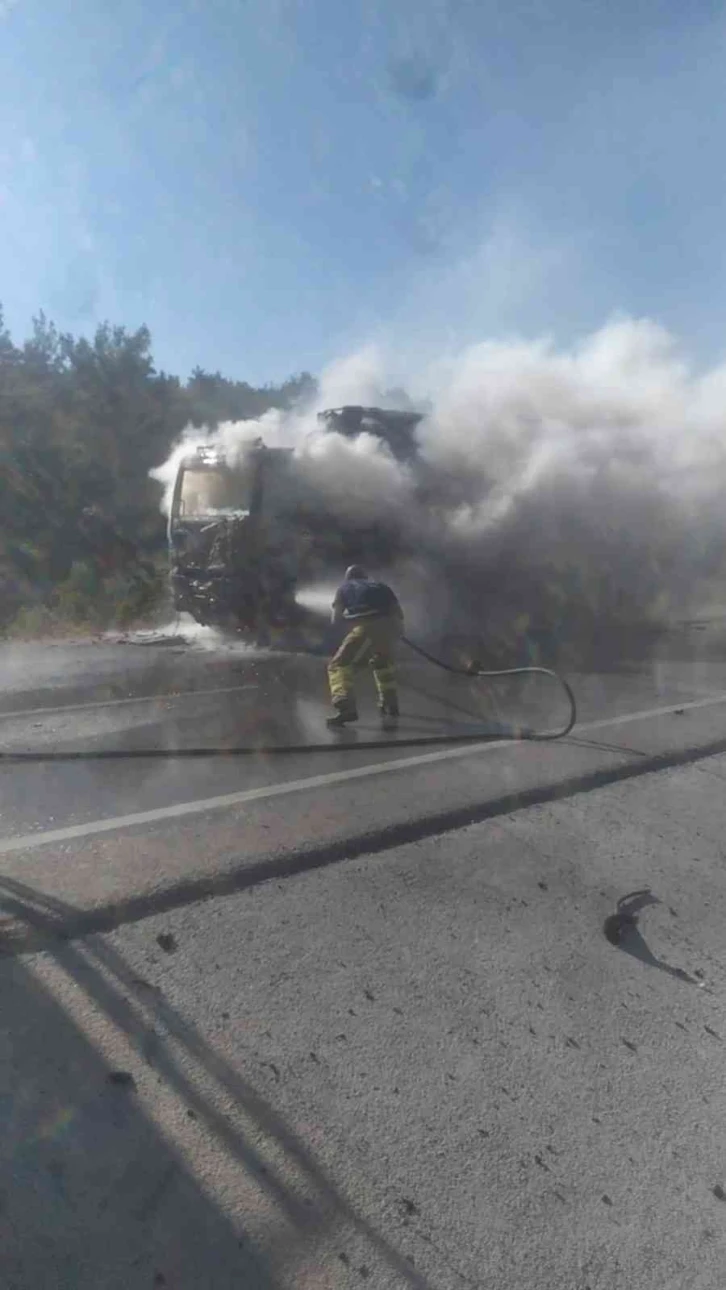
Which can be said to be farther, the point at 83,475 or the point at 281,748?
the point at 83,475

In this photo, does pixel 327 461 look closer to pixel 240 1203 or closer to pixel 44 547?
pixel 240 1203

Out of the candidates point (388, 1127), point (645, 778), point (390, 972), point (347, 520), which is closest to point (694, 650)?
point (347, 520)

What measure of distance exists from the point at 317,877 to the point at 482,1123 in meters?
1.76

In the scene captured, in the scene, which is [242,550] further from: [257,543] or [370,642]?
[370,642]

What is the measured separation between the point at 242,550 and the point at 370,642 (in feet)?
17.9

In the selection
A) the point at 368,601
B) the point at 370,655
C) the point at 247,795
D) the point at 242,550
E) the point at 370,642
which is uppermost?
the point at 242,550

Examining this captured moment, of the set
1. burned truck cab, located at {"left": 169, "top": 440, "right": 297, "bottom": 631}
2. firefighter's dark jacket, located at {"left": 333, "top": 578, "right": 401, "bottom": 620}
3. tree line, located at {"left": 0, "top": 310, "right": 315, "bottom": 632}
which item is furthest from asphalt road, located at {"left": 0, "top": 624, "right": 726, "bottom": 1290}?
tree line, located at {"left": 0, "top": 310, "right": 315, "bottom": 632}

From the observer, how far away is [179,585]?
49.0 ft

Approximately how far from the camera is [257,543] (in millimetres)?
14477

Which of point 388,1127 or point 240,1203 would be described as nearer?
point 240,1203

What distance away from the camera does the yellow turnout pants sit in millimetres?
9219

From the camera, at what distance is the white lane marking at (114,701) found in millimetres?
9203

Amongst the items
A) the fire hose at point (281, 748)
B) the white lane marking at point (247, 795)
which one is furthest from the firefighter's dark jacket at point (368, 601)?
the white lane marking at point (247, 795)

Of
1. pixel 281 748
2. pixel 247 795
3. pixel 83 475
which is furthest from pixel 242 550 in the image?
pixel 83 475
